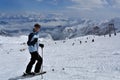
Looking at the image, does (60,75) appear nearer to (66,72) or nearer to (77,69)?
(66,72)

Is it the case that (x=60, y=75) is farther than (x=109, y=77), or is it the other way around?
(x=60, y=75)

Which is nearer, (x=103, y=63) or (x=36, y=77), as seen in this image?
(x=36, y=77)

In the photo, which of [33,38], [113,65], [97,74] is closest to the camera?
[33,38]

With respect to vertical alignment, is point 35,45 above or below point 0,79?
above

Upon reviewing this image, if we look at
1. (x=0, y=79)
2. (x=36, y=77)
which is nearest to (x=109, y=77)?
(x=36, y=77)

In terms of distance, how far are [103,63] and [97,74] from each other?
345 cm

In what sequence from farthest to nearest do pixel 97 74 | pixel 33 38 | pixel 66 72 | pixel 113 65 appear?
pixel 113 65 → pixel 66 72 → pixel 97 74 → pixel 33 38

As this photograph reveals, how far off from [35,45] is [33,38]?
0.42 metres

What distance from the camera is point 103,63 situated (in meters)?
19.7

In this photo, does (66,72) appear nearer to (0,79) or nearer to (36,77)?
(36,77)

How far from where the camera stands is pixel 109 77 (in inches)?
607

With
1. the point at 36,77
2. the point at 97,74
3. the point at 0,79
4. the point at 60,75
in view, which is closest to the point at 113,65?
the point at 97,74

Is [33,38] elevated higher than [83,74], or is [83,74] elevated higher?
[33,38]

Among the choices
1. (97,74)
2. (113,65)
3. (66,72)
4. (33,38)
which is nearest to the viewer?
(33,38)
